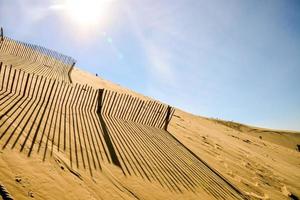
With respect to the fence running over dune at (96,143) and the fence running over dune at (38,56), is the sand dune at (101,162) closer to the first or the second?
the fence running over dune at (96,143)

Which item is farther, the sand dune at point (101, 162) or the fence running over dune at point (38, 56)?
the fence running over dune at point (38, 56)

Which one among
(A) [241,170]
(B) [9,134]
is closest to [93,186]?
(B) [9,134]

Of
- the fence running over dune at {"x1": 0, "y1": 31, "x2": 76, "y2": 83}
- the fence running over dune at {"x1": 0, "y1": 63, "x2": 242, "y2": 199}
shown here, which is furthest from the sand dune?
the fence running over dune at {"x1": 0, "y1": 31, "x2": 76, "y2": 83}

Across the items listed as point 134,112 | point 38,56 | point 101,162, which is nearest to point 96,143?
point 101,162

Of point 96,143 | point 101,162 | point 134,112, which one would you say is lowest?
point 101,162

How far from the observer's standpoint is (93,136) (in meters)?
6.98

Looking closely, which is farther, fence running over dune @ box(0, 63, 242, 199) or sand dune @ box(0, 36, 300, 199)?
fence running over dune @ box(0, 63, 242, 199)

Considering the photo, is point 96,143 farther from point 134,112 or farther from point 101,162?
point 134,112

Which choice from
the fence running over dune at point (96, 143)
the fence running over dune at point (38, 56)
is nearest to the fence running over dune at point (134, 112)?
the fence running over dune at point (96, 143)

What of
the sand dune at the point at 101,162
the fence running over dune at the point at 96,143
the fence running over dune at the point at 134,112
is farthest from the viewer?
the fence running over dune at the point at 134,112

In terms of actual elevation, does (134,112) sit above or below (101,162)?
above

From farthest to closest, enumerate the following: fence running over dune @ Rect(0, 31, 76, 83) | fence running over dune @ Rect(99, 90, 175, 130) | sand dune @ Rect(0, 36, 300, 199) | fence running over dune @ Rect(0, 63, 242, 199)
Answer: fence running over dune @ Rect(0, 31, 76, 83) → fence running over dune @ Rect(99, 90, 175, 130) → fence running over dune @ Rect(0, 63, 242, 199) → sand dune @ Rect(0, 36, 300, 199)

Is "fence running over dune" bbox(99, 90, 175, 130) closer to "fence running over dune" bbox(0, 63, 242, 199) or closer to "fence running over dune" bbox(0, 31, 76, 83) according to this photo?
"fence running over dune" bbox(0, 63, 242, 199)

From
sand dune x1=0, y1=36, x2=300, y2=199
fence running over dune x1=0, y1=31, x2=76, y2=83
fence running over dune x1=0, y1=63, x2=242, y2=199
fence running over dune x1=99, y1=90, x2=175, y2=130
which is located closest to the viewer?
sand dune x1=0, y1=36, x2=300, y2=199
